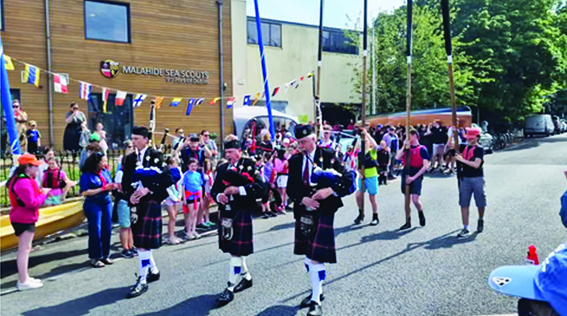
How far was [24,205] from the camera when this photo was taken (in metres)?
6.33

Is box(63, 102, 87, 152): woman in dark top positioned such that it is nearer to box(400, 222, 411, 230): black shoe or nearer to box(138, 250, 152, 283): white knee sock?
box(138, 250, 152, 283): white knee sock

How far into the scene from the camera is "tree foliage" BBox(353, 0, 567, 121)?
91.7 ft

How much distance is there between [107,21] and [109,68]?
71.1 inches

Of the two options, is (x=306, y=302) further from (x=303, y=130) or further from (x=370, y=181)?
(x=370, y=181)

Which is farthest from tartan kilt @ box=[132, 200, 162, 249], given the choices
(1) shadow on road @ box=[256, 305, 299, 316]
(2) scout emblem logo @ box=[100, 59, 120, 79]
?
(2) scout emblem logo @ box=[100, 59, 120, 79]

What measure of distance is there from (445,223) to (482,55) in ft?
76.2

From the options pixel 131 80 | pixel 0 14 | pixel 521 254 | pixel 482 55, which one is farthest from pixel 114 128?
pixel 482 55

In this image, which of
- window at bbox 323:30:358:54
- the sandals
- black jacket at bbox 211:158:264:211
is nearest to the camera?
black jacket at bbox 211:158:264:211

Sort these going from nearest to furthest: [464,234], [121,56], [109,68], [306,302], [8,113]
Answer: [306,302]
[8,113]
[464,234]
[109,68]
[121,56]

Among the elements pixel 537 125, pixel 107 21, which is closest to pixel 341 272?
pixel 107 21

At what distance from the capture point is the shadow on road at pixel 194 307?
518cm

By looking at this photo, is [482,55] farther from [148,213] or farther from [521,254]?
[148,213]

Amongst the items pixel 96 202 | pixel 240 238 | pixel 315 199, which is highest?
pixel 315 199

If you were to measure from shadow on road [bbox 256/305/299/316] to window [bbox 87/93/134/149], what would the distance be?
572 inches
